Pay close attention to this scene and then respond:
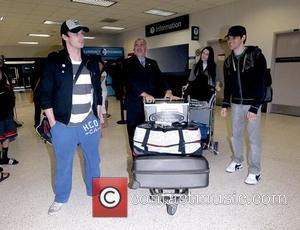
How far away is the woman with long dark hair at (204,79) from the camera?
10.4ft

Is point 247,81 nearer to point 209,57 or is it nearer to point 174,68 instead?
point 209,57

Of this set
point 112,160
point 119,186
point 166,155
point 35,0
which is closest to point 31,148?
point 112,160

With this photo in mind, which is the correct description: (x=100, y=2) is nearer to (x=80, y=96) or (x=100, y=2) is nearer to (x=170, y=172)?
(x=80, y=96)

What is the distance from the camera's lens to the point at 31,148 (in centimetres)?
384

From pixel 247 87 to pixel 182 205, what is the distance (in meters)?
1.27

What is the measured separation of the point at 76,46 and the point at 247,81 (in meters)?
1.59

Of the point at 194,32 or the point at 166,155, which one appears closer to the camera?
the point at 166,155

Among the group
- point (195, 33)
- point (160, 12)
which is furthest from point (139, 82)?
point (160, 12)

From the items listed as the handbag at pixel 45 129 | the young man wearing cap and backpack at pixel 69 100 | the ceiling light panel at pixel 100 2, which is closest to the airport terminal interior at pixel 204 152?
the ceiling light panel at pixel 100 2

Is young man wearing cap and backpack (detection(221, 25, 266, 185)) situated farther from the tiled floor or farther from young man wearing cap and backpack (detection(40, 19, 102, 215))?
young man wearing cap and backpack (detection(40, 19, 102, 215))

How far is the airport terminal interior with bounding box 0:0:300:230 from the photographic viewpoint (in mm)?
1899

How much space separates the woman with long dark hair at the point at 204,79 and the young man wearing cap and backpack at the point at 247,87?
1.93ft

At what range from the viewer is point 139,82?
2.56 m

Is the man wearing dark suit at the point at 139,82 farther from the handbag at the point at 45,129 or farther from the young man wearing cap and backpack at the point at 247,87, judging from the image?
the handbag at the point at 45,129
